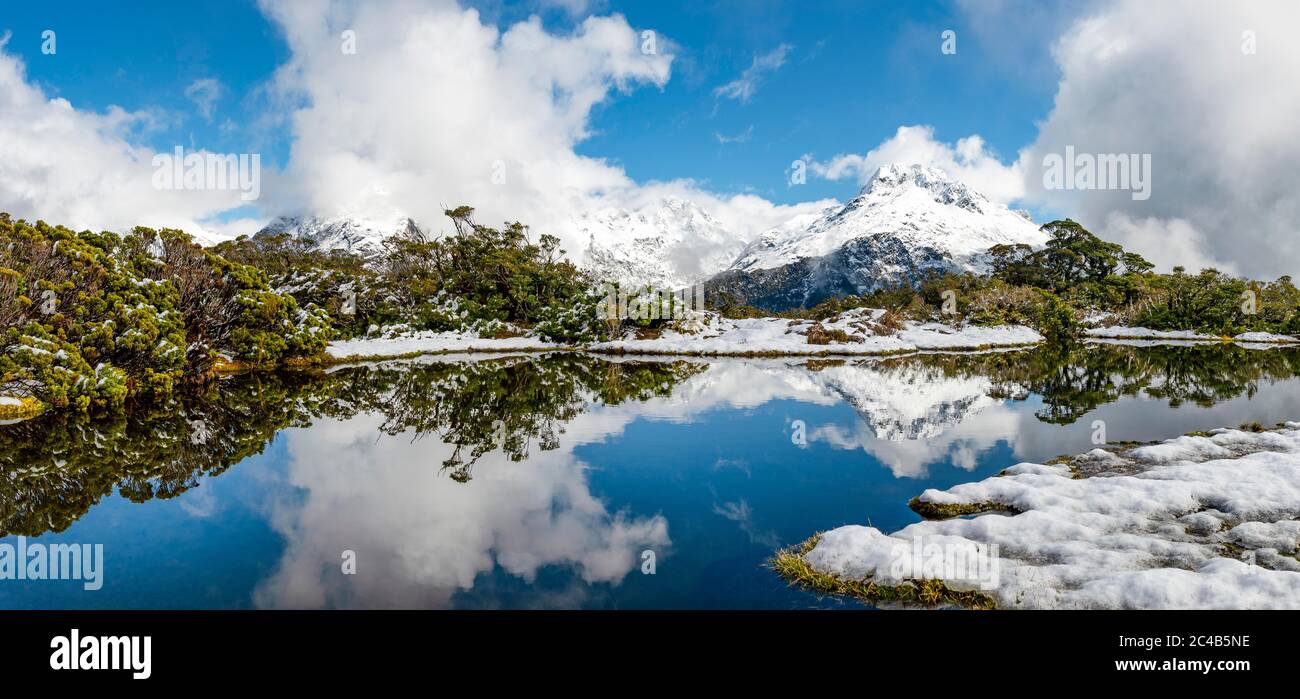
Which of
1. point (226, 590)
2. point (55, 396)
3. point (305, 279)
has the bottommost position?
point (226, 590)

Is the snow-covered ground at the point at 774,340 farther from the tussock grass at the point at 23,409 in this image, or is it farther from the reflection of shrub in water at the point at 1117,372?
the tussock grass at the point at 23,409

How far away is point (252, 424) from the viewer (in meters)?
15.1

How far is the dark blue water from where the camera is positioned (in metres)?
6.51

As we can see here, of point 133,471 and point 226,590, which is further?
point 133,471

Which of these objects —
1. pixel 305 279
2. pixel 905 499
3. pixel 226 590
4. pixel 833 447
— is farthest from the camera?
pixel 305 279

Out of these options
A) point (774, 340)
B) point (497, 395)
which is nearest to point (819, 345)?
point (774, 340)

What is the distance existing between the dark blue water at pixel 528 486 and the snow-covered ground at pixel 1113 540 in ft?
3.02

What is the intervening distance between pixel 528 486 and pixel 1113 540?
8.35 meters

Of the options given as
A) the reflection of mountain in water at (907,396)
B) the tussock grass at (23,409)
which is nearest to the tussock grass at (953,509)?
the reflection of mountain in water at (907,396)
